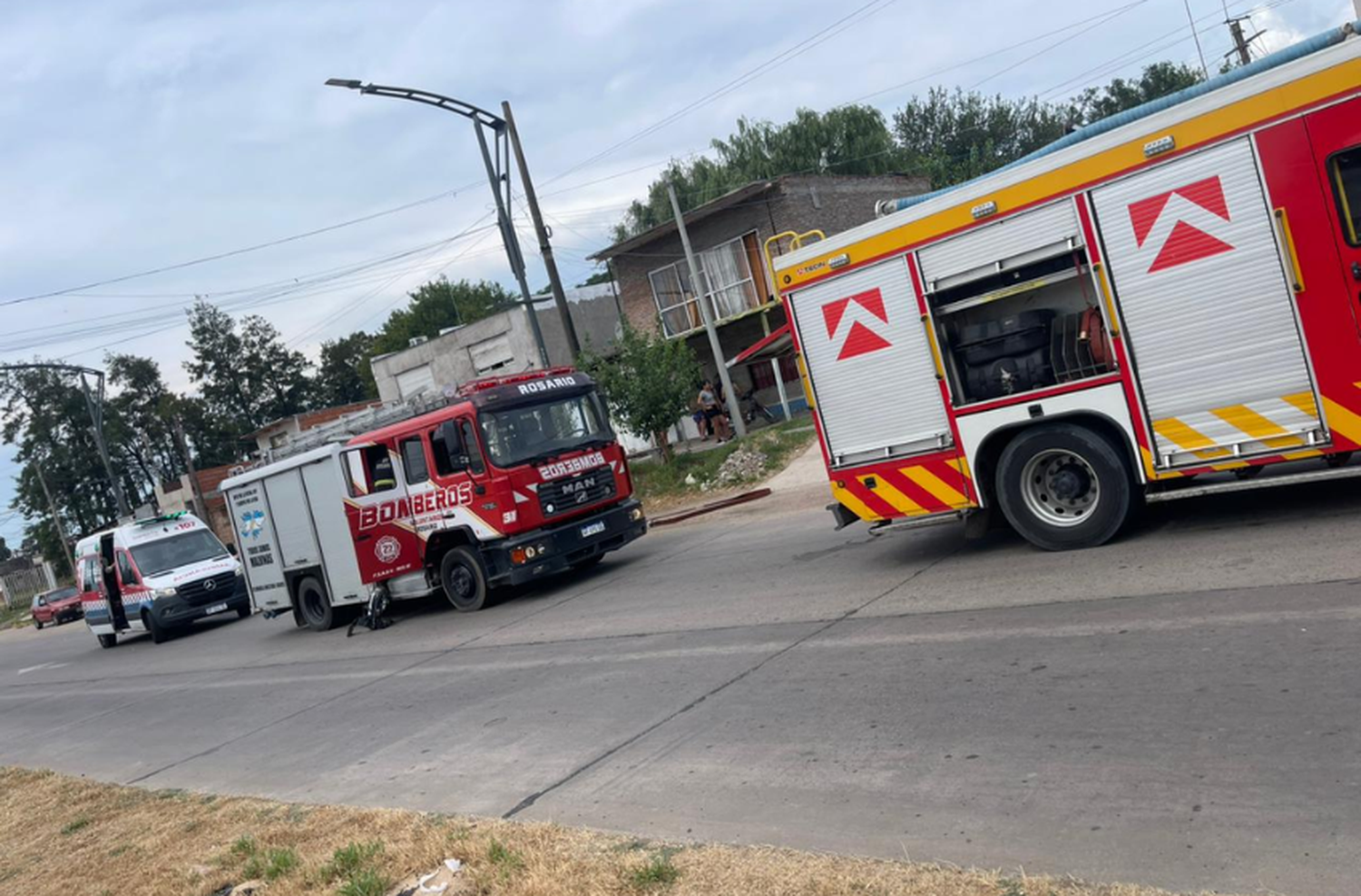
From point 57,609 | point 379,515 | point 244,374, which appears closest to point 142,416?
point 244,374

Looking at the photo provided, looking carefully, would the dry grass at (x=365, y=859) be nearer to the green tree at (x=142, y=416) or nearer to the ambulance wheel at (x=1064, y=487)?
the ambulance wheel at (x=1064, y=487)

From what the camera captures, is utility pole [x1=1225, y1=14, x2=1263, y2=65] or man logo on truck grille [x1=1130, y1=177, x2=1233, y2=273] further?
utility pole [x1=1225, y1=14, x2=1263, y2=65]

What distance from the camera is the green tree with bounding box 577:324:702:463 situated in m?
23.1

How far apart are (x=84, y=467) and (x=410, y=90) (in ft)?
237

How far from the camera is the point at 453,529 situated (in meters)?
14.2

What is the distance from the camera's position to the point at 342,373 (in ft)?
299

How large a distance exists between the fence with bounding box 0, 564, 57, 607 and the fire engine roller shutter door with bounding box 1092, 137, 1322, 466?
74.1m

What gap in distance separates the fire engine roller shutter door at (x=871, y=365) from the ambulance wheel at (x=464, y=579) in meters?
5.91

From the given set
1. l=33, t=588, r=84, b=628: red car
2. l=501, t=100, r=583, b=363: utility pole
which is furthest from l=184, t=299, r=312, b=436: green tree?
l=501, t=100, r=583, b=363: utility pole

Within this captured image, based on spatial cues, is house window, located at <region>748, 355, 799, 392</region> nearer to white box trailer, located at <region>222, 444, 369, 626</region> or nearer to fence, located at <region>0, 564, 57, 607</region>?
white box trailer, located at <region>222, 444, 369, 626</region>

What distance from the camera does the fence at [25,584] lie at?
69.6m

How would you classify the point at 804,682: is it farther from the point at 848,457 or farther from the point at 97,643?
the point at 97,643

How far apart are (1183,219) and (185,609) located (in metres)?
20.6

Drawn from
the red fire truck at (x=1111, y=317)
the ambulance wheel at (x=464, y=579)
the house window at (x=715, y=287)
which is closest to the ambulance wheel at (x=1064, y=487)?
the red fire truck at (x=1111, y=317)
